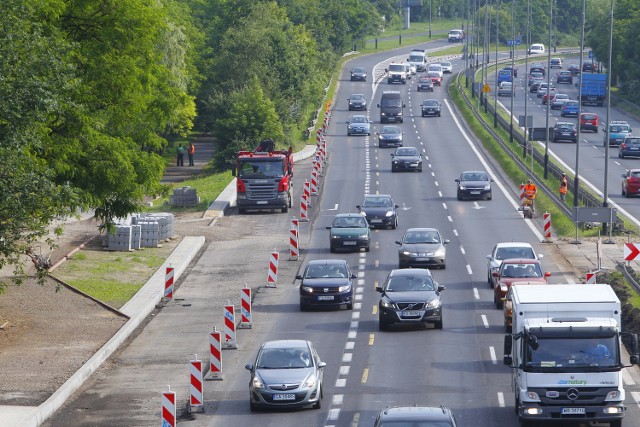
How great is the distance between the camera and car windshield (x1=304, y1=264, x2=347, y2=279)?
1535 inches

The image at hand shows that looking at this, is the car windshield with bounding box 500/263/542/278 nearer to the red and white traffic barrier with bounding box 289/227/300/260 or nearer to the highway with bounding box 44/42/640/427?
the highway with bounding box 44/42/640/427

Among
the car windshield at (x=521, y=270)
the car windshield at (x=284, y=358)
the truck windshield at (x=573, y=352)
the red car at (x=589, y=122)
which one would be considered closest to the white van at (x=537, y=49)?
the red car at (x=589, y=122)

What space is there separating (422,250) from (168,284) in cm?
917

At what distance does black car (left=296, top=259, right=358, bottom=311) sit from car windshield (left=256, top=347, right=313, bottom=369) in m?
11.4

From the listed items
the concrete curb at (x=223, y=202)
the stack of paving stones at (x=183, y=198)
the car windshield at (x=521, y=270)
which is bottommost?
the concrete curb at (x=223, y=202)

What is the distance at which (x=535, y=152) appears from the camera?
258 feet

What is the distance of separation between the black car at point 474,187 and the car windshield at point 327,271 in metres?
25.0

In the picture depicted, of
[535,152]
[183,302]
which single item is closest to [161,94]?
[183,302]

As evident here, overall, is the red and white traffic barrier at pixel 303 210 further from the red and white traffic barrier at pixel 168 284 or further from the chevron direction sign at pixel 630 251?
the chevron direction sign at pixel 630 251

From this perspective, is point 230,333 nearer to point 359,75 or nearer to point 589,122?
point 589,122

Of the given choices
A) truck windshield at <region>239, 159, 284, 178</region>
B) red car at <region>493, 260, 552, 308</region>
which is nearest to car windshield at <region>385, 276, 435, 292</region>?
red car at <region>493, 260, 552, 308</region>

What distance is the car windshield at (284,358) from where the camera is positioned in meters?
26.6

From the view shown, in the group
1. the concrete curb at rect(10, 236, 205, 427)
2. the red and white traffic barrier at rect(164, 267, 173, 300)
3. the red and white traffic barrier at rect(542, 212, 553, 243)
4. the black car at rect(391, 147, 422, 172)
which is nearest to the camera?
the concrete curb at rect(10, 236, 205, 427)

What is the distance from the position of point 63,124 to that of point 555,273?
17193 millimetres
